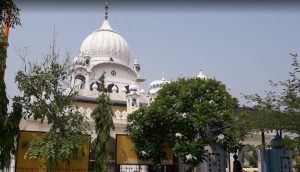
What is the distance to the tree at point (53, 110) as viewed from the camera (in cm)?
1503

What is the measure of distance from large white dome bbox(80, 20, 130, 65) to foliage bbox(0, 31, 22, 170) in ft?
101

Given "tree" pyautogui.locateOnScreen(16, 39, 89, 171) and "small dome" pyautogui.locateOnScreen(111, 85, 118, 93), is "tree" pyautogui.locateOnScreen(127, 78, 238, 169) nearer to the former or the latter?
"tree" pyautogui.locateOnScreen(16, 39, 89, 171)

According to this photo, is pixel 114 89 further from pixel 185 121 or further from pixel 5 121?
pixel 5 121

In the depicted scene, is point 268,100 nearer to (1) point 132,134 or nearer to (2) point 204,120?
(2) point 204,120

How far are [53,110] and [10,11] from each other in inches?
308

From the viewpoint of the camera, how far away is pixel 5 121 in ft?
39.6

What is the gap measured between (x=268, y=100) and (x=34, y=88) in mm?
8996

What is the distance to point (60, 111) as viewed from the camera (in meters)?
15.5

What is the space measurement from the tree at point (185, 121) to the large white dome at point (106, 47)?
25157 mm

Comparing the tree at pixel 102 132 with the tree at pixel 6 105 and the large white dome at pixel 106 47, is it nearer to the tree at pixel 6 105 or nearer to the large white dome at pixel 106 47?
the tree at pixel 6 105

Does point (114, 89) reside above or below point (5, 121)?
above

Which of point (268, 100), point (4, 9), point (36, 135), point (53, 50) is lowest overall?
point (36, 135)

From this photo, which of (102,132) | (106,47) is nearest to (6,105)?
(102,132)

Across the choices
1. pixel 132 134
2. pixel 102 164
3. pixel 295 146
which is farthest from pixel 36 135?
pixel 295 146
